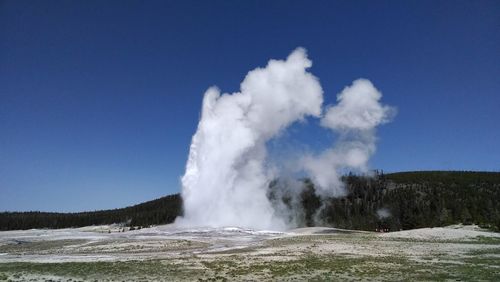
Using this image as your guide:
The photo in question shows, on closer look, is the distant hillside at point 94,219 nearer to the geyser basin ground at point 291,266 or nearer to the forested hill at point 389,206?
the forested hill at point 389,206

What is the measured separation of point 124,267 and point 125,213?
507 ft

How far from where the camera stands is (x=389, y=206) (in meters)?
132

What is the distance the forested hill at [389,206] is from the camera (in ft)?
373

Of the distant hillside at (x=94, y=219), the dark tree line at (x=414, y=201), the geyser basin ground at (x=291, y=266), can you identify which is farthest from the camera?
the distant hillside at (x=94, y=219)

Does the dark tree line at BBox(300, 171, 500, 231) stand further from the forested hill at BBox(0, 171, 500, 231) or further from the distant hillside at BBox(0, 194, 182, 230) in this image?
the distant hillside at BBox(0, 194, 182, 230)

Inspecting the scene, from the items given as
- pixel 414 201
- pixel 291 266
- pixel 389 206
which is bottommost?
pixel 291 266

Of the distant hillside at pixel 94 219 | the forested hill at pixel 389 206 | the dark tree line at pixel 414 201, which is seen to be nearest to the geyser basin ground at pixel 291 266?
the dark tree line at pixel 414 201

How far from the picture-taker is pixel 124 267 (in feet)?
107

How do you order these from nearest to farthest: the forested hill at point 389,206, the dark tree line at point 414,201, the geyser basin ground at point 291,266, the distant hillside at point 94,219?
the geyser basin ground at point 291,266 < the dark tree line at point 414,201 < the forested hill at point 389,206 < the distant hillside at point 94,219

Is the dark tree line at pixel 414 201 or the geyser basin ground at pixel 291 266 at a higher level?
the dark tree line at pixel 414 201

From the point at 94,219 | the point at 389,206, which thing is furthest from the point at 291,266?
the point at 94,219

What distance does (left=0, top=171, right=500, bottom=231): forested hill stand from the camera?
373 ft

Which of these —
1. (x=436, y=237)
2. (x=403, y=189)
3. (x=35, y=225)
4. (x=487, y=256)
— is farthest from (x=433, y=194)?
(x=35, y=225)

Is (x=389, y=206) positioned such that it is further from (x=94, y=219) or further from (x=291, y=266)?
(x=291, y=266)
